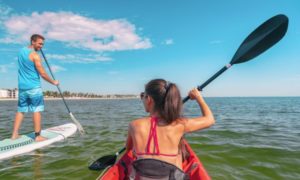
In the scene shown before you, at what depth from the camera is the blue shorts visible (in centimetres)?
644

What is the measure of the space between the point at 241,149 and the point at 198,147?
1.28 metres

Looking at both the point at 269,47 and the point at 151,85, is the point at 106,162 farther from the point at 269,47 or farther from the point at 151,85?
the point at 269,47

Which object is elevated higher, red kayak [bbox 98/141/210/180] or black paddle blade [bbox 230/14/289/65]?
black paddle blade [bbox 230/14/289/65]

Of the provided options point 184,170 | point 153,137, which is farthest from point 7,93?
point 153,137

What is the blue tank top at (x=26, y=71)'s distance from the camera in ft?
20.8

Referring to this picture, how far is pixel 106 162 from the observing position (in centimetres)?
501

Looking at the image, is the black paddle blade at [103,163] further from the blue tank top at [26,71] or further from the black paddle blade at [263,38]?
the black paddle blade at [263,38]

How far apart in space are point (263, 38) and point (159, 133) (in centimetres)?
329

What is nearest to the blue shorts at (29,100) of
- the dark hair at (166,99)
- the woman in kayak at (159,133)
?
the woman in kayak at (159,133)

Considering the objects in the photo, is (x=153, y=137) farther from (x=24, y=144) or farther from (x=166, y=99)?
(x=24, y=144)

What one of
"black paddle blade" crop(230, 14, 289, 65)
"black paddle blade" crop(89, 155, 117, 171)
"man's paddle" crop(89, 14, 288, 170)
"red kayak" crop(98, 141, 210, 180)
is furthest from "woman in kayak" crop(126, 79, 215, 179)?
"black paddle blade" crop(230, 14, 289, 65)

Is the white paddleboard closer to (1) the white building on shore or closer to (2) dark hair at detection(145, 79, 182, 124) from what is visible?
(2) dark hair at detection(145, 79, 182, 124)

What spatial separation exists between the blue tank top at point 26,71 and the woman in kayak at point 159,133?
15.6 ft

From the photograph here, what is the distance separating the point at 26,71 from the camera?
641 centimetres
